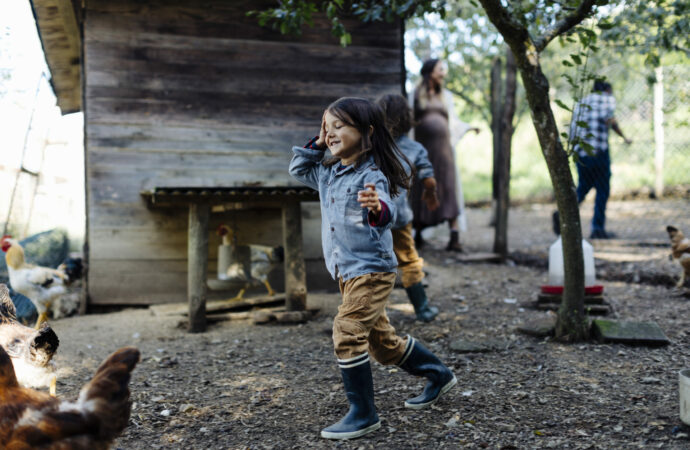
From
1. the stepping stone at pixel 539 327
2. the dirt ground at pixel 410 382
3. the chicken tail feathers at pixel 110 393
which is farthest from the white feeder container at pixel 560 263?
the chicken tail feathers at pixel 110 393

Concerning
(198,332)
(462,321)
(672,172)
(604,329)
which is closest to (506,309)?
(462,321)

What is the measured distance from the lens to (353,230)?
2.69m

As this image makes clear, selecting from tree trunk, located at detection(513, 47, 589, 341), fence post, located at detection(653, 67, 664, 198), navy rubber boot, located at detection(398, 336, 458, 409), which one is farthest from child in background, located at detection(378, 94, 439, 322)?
fence post, located at detection(653, 67, 664, 198)

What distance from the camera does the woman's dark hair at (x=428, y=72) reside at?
7.07m

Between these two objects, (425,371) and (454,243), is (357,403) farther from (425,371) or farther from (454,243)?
(454,243)

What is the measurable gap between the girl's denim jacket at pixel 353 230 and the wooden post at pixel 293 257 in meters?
2.12

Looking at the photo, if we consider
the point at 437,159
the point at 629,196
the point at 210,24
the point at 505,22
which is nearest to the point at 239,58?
the point at 210,24

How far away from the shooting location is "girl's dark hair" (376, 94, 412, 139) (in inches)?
177

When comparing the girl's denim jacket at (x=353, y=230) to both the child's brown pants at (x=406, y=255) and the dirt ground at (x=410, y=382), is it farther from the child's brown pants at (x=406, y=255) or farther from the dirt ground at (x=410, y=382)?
the child's brown pants at (x=406, y=255)

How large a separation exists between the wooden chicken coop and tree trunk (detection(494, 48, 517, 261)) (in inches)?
67.4

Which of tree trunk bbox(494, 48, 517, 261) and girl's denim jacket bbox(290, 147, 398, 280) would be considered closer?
girl's denim jacket bbox(290, 147, 398, 280)

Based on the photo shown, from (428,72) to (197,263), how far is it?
3863 millimetres

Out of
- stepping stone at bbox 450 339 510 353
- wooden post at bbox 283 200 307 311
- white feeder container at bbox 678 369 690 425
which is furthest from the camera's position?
wooden post at bbox 283 200 307 311

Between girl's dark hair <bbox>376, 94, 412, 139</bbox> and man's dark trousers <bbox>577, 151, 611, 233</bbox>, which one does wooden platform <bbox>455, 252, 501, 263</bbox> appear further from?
girl's dark hair <bbox>376, 94, 412, 139</bbox>
